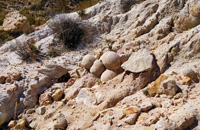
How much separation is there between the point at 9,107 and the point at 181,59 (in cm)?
Result: 458

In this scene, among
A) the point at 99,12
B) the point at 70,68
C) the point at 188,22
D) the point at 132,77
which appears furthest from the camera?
the point at 99,12

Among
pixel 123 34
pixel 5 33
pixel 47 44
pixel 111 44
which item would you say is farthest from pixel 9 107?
pixel 5 33

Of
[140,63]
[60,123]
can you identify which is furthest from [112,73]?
[60,123]

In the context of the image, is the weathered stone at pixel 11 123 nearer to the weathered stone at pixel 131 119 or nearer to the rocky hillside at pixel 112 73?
the rocky hillside at pixel 112 73

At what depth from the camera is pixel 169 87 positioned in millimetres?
3449

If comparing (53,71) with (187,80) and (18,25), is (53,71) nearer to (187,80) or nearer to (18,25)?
(187,80)

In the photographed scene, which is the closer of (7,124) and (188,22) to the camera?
(7,124)

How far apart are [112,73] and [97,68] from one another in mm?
501

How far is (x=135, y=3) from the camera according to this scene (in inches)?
298

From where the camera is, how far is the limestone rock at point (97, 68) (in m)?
5.12

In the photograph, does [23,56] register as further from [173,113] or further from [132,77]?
[173,113]

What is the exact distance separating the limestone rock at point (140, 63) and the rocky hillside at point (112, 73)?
23 mm

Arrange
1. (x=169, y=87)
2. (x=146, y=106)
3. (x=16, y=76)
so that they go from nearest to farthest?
(x=146, y=106) → (x=169, y=87) → (x=16, y=76)

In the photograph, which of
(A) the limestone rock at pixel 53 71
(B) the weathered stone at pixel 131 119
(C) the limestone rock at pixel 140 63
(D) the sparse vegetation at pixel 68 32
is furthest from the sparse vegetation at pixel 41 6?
(B) the weathered stone at pixel 131 119
